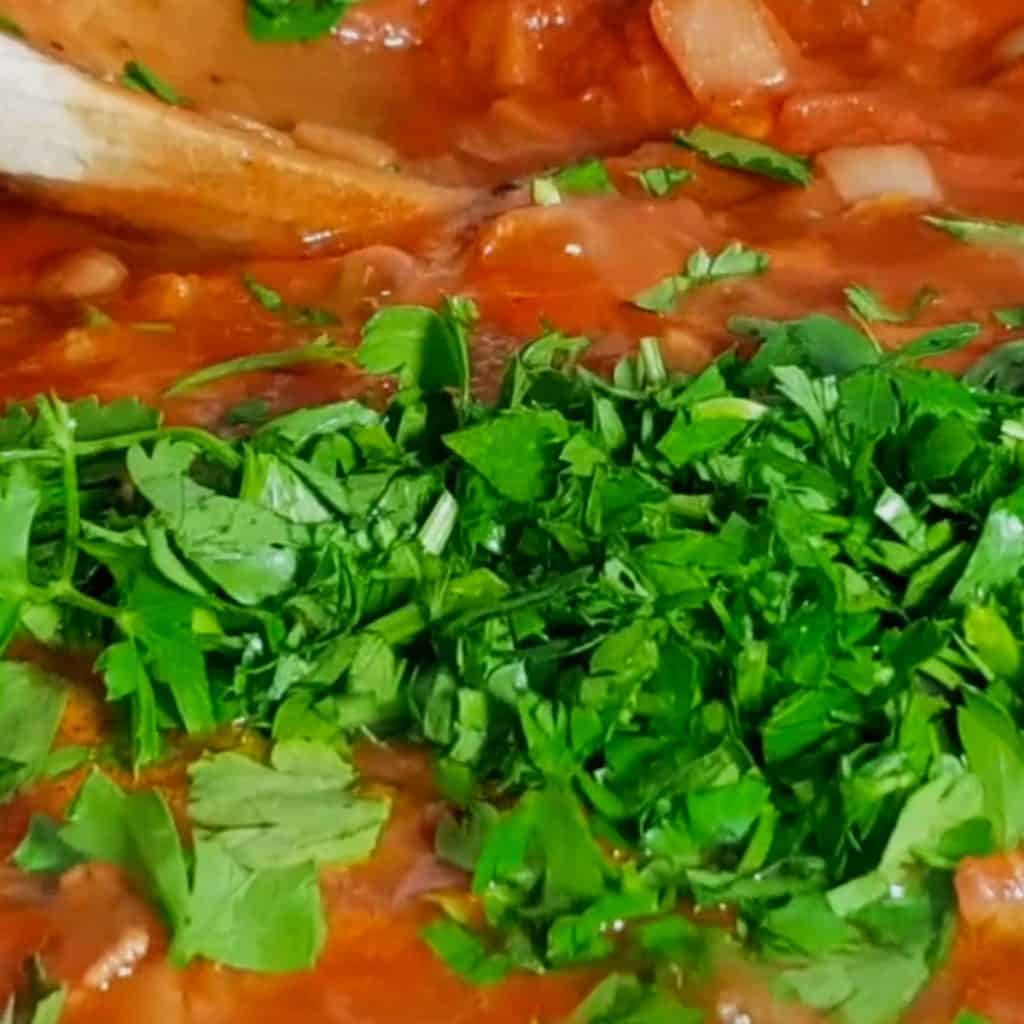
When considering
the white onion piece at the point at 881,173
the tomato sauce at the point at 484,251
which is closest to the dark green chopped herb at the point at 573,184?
the tomato sauce at the point at 484,251

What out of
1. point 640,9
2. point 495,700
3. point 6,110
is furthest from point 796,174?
point 495,700

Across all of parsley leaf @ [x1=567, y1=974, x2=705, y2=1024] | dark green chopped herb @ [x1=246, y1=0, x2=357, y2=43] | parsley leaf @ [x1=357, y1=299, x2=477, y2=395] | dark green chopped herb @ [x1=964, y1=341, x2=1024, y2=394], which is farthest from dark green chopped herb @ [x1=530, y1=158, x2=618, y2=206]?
parsley leaf @ [x1=567, y1=974, x2=705, y2=1024]

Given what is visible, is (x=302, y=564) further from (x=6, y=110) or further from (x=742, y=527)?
(x=6, y=110)

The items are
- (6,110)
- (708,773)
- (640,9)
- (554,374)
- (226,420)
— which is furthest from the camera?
(640,9)

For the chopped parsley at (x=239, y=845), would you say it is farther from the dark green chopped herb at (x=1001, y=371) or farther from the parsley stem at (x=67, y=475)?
the dark green chopped herb at (x=1001, y=371)

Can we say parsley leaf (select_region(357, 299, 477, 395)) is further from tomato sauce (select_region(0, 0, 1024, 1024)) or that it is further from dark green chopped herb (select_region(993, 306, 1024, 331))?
dark green chopped herb (select_region(993, 306, 1024, 331))

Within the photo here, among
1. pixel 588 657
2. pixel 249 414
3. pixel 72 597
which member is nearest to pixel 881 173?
pixel 249 414

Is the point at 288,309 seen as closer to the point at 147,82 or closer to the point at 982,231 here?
the point at 147,82
